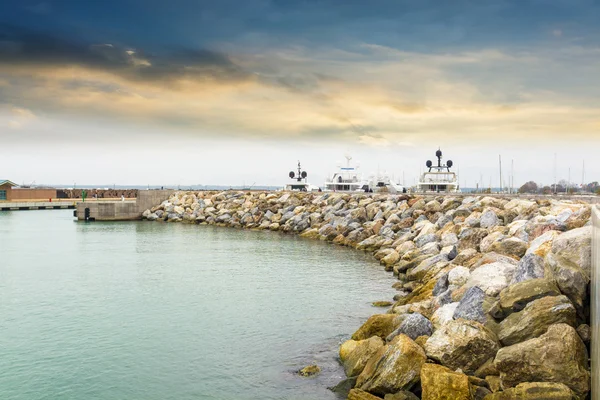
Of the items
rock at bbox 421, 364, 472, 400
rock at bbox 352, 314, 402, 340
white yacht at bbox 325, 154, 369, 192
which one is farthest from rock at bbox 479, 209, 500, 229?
white yacht at bbox 325, 154, 369, 192

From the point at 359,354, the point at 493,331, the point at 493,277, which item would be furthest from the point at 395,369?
the point at 493,277

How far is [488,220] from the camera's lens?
29.0m

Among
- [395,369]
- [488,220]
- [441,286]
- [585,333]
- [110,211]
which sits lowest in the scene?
[395,369]

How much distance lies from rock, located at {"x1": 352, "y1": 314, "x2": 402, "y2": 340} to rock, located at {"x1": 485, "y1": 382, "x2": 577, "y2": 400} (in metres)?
4.93

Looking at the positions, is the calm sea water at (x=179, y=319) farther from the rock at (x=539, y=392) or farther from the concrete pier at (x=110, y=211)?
the concrete pier at (x=110, y=211)

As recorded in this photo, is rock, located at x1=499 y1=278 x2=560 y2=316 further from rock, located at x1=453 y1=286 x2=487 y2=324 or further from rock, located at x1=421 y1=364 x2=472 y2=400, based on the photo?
rock, located at x1=421 y1=364 x2=472 y2=400

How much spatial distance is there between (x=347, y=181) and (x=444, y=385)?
61487 mm

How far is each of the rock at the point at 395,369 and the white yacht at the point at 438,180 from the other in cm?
4841

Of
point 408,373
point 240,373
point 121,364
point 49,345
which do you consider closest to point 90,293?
point 49,345

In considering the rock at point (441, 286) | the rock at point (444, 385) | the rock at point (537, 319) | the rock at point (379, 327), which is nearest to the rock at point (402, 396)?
the rock at point (444, 385)

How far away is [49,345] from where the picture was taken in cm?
1638

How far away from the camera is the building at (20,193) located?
313 ft

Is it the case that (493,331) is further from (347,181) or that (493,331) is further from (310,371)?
(347,181)

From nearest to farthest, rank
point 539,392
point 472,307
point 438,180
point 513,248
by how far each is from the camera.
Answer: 1. point 539,392
2. point 472,307
3. point 513,248
4. point 438,180
